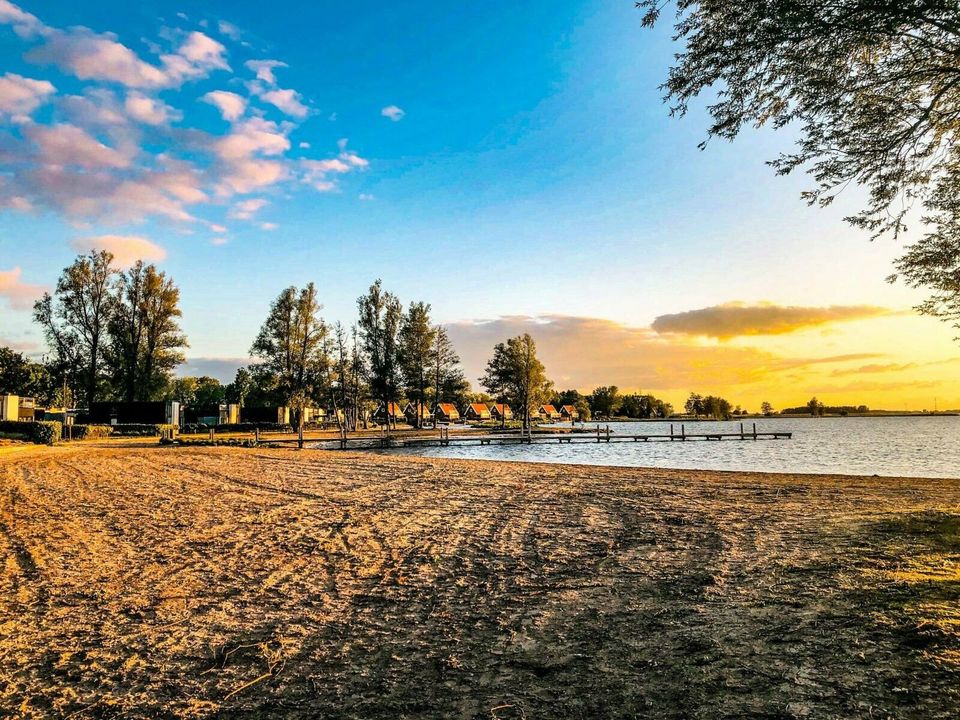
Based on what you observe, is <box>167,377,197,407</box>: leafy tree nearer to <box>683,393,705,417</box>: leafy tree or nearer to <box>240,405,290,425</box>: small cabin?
<box>240,405,290,425</box>: small cabin

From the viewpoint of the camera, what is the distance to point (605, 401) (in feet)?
543

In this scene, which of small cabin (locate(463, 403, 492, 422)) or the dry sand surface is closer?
the dry sand surface

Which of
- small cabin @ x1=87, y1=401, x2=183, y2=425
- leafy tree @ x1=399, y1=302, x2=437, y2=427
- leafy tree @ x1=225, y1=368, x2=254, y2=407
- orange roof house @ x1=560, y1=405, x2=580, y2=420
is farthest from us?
orange roof house @ x1=560, y1=405, x2=580, y2=420

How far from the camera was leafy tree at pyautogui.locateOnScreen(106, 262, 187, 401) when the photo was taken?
169ft

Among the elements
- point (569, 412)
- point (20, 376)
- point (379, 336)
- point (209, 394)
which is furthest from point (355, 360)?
point (569, 412)

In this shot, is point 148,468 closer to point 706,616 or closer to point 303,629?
point 303,629

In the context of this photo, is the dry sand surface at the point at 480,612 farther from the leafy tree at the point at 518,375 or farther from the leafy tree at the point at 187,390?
the leafy tree at the point at 187,390

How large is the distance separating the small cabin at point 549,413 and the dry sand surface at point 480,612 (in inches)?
5106

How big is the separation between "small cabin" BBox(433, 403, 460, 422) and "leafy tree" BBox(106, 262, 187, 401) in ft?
207

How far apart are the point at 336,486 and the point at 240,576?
869 cm

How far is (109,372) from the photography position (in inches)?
2050

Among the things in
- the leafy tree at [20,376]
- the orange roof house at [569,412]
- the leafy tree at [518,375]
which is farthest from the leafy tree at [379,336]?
the orange roof house at [569,412]

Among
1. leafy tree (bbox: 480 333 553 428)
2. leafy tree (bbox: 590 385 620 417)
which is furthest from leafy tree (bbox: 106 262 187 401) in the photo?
leafy tree (bbox: 590 385 620 417)

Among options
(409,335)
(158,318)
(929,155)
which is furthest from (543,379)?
(929,155)
